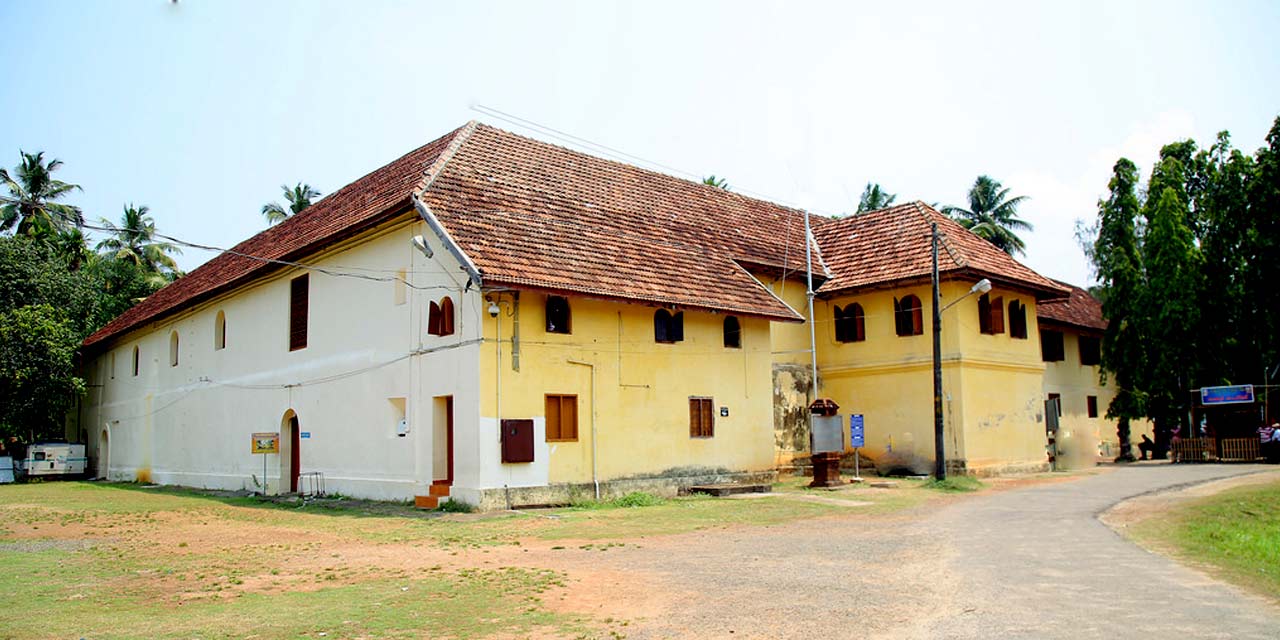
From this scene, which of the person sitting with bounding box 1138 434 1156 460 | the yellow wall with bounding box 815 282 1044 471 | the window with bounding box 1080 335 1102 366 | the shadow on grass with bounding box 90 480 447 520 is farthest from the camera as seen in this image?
the window with bounding box 1080 335 1102 366

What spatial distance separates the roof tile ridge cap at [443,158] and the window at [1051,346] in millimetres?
20822

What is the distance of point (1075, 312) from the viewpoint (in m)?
34.8

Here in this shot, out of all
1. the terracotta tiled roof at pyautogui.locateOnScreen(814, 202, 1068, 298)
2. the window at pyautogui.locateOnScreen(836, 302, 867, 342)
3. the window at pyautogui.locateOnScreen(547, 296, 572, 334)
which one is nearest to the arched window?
the window at pyautogui.locateOnScreen(547, 296, 572, 334)

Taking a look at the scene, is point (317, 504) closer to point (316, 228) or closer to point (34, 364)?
point (316, 228)

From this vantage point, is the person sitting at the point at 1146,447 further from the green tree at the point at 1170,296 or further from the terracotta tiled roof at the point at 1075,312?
the terracotta tiled roof at the point at 1075,312

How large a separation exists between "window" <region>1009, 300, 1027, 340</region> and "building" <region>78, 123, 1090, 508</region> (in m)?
0.06

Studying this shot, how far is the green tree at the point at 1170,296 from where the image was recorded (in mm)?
30062

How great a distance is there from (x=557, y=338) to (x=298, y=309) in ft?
26.8

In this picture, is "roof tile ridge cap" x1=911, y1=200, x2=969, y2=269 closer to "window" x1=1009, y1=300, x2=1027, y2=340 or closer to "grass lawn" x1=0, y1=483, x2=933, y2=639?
"window" x1=1009, y1=300, x2=1027, y2=340

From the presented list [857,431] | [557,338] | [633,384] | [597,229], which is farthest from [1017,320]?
[557,338]

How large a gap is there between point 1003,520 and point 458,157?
41.7 ft

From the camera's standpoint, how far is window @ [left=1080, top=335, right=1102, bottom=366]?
1356 inches

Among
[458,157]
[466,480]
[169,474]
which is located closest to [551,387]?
[466,480]

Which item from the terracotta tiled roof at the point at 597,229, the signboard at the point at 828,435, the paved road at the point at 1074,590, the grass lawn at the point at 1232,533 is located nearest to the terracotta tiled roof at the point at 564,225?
the terracotta tiled roof at the point at 597,229
